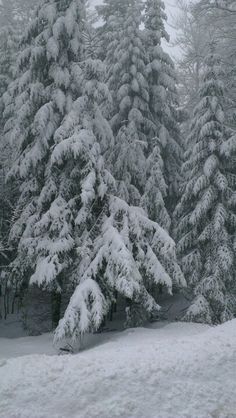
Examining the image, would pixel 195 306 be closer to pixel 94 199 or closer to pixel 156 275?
pixel 156 275

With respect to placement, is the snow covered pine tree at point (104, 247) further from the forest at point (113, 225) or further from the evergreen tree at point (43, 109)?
the evergreen tree at point (43, 109)

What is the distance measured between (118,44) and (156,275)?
39.9 ft

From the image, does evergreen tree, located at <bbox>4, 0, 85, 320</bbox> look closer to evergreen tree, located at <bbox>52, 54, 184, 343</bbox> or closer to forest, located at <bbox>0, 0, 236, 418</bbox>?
forest, located at <bbox>0, 0, 236, 418</bbox>

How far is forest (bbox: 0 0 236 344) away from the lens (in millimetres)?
13758

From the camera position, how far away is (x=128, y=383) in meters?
7.56

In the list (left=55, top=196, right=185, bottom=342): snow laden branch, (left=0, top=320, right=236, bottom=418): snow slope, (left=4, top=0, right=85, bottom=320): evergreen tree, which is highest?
(left=4, top=0, right=85, bottom=320): evergreen tree

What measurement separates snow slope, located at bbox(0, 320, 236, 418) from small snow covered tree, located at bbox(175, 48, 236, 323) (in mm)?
7179

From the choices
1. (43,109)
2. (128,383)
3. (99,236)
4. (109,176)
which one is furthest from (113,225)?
(128,383)

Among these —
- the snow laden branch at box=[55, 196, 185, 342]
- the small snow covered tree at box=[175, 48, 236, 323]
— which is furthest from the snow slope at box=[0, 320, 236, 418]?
the small snow covered tree at box=[175, 48, 236, 323]

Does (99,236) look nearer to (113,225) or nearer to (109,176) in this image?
(113,225)

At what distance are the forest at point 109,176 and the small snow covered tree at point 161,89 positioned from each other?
0.22ft

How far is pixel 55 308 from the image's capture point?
15.9 meters

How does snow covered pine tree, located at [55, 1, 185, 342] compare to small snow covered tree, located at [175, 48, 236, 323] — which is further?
small snow covered tree, located at [175, 48, 236, 323]

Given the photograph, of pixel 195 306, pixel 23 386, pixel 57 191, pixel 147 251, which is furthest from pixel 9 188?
pixel 23 386
